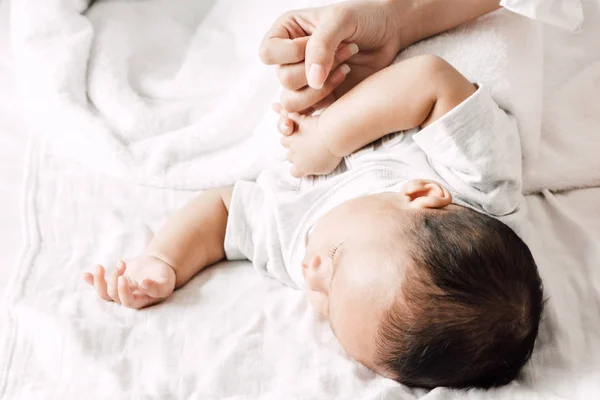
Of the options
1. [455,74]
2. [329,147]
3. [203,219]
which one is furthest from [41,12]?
[455,74]

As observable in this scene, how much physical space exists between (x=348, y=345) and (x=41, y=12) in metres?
0.86

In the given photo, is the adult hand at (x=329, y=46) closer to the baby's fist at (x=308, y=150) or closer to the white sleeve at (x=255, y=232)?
the baby's fist at (x=308, y=150)

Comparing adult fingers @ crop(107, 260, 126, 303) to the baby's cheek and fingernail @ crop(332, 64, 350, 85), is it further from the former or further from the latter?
fingernail @ crop(332, 64, 350, 85)


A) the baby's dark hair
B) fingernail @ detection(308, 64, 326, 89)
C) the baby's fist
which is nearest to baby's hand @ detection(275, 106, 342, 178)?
the baby's fist

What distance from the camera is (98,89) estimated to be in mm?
1197

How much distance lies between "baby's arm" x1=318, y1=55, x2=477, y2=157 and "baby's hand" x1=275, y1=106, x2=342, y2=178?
2cm

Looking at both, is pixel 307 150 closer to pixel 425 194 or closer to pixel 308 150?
pixel 308 150

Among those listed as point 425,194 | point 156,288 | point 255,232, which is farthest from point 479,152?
point 156,288

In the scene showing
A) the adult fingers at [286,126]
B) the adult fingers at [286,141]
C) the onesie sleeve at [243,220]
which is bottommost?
the onesie sleeve at [243,220]

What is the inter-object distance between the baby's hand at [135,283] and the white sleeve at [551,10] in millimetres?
604

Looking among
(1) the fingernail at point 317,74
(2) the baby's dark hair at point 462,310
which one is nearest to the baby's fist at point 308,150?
(1) the fingernail at point 317,74

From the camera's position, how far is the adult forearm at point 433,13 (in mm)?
980

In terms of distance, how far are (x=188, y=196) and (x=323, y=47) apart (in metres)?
0.39

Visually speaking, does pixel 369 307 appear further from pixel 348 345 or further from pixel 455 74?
pixel 455 74
